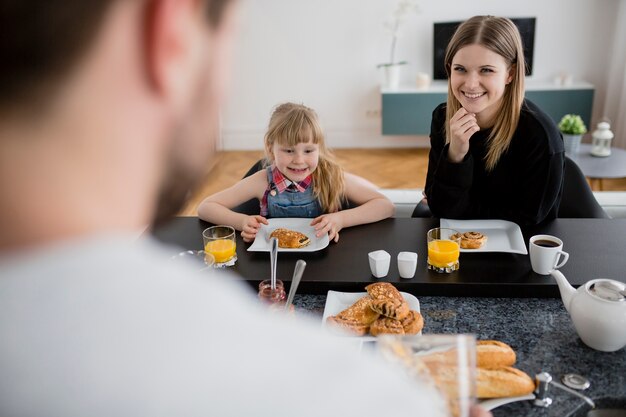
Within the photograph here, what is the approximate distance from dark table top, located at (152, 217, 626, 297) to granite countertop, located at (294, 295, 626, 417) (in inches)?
1.4

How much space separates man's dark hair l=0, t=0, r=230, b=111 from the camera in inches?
9.8

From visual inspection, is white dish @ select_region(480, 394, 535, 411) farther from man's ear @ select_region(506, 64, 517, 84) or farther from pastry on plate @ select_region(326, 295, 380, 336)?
man's ear @ select_region(506, 64, 517, 84)

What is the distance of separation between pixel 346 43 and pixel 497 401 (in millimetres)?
4951

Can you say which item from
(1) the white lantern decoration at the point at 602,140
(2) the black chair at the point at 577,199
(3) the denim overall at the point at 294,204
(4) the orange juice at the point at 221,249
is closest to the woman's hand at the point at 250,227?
(4) the orange juice at the point at 221,249

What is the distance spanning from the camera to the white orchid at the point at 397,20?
5.30 meters

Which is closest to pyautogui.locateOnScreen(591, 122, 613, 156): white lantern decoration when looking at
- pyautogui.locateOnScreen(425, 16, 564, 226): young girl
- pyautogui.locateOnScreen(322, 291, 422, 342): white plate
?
pyautogui.locateOnScreen(425, 16, 564, 226): young girl

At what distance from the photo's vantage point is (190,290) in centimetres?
30

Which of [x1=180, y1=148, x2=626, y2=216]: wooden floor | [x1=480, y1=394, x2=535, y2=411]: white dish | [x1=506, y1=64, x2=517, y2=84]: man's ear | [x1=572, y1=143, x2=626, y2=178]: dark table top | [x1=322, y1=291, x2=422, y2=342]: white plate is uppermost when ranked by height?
[x1=506, y1=64, x2=517, y2=84]: man's ear

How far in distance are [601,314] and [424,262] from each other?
49cm

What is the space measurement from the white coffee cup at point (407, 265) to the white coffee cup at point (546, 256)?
0.99ft

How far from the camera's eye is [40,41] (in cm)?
25

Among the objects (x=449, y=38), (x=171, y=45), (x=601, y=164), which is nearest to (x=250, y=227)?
(x=171, y=45)

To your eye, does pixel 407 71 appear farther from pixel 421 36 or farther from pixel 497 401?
pixel 497 401

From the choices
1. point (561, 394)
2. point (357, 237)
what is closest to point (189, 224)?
point (357, 237)
